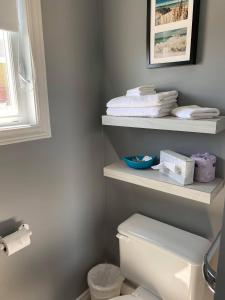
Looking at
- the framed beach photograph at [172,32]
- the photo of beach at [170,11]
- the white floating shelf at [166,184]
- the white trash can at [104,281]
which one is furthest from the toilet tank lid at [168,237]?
the photo of beach at [170,11]

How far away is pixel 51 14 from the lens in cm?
115

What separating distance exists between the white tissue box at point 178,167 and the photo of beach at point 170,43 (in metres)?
0.52

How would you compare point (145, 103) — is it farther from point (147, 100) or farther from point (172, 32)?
point (172, 32)

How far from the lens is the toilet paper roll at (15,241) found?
41.9 inches

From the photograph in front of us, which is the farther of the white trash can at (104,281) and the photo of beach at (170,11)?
the white trash can at (104,281)

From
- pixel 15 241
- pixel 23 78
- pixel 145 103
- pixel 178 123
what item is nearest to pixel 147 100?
pixel 145 103

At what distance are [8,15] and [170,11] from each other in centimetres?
77

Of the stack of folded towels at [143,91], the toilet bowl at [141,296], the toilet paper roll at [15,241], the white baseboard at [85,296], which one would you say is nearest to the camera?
the toilet paper roll at [15,241]

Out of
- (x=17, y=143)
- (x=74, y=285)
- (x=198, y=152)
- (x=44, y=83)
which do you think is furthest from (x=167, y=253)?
(x=44, y=83)

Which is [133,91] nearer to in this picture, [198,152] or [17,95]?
[198,152]

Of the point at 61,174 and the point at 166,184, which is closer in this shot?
the point at 166,184

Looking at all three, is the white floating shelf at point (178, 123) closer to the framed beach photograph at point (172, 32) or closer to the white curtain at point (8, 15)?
the framed beach photograph at point (172, 32)

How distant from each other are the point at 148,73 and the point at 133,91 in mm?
183

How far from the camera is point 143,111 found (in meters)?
1.16
